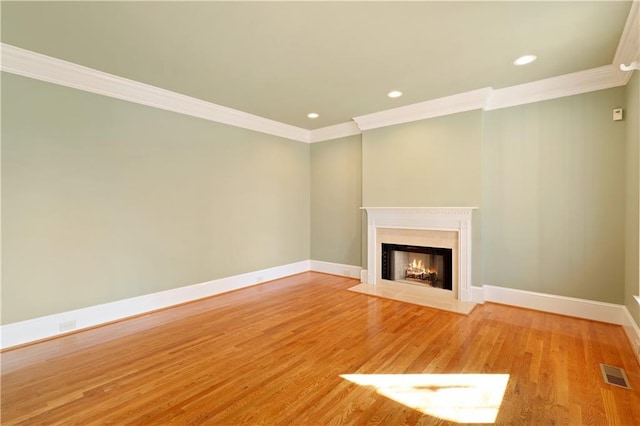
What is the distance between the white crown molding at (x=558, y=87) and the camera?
316 cm

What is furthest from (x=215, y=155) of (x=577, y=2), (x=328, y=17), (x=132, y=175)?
(x=577, y=2)

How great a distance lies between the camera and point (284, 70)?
3.20 metres

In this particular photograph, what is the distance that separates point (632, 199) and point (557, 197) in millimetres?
727

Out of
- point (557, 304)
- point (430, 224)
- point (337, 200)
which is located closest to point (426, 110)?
point (430, 224)

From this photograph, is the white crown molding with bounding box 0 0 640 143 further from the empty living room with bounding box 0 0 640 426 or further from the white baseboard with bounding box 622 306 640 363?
the white baseboard with bounding box 622 306 640 363

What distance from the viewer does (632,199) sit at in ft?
9.18

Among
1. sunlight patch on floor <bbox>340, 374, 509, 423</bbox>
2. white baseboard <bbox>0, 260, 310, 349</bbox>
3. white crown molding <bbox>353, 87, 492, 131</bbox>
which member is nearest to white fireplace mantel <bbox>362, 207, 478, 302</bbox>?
white crown molding <bbox>353, 87, 492, 131</bbox>

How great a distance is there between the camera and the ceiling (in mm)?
2215

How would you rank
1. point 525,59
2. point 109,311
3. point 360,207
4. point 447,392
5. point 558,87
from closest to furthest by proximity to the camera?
point 447,392, point 525,59, point 109,311, point 558,87, point 360,207

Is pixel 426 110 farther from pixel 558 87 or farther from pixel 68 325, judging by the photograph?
pixel 68 325

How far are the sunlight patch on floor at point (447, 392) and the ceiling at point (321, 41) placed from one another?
2.81 metres

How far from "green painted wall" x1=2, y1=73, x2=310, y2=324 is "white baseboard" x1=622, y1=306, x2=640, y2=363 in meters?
4.59

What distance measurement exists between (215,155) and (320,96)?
71.2 inches

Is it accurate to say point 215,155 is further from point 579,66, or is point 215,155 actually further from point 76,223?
point 579,66
